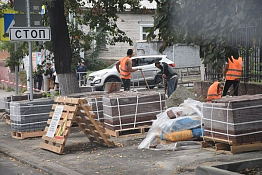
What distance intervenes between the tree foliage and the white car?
1967cm

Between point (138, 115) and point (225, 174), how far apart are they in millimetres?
5901

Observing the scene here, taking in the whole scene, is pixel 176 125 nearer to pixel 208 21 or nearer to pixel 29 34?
pixel 208 21

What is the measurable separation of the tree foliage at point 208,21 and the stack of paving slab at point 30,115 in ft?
19.9

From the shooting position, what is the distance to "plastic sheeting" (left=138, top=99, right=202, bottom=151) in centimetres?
1080

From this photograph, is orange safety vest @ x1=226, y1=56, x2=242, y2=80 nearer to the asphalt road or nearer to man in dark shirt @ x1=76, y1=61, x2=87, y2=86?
the asphalt road

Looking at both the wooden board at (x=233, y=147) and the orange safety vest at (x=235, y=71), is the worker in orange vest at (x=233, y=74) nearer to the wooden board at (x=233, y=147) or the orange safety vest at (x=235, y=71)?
the orange safety vest at (x=235, y=71)

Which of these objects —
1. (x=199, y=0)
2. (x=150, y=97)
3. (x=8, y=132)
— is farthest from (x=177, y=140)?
(x=8, y=132)

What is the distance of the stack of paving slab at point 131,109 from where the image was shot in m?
12.5

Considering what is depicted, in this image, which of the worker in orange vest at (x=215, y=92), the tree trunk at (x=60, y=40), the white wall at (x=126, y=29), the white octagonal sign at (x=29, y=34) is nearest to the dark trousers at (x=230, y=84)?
the worker in orange vest at (x=215, y=92)

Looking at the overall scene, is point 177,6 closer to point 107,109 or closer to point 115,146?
point 115,146

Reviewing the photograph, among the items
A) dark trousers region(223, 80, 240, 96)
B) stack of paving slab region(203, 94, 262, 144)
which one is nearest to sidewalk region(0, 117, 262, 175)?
stack of paving slab region(203, 94, 262, 144)

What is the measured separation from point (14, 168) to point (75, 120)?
1.83 m

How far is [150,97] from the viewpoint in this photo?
13.0 metres

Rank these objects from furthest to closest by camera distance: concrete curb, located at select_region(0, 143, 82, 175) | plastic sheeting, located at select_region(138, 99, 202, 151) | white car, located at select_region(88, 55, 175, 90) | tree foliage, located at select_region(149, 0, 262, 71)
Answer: white car, located at select_region(88, 55, 175, 90) → plastic sheeting, located at select_region(138, 99, 202, 151) → concrete curb, located at select_region(0, 143, 82, 175) → tree foliage, located at select_region(149, 0, 262, 71)
